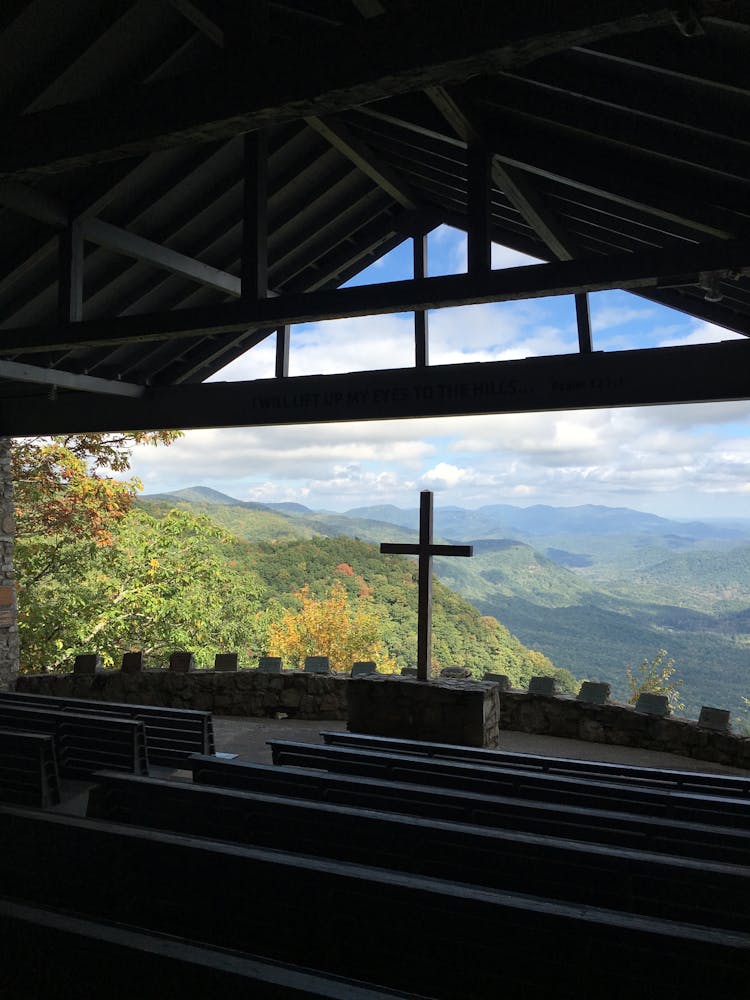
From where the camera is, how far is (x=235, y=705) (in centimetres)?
898

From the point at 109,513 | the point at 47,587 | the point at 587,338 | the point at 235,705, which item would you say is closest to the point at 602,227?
the point at 587,338

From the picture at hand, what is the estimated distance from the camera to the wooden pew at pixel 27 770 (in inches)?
177

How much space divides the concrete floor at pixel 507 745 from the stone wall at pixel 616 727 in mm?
95

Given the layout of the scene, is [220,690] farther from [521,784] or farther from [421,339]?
[521,784]

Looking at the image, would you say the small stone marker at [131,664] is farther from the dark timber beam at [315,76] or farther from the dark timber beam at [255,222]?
the dark timber beam at [315,76]

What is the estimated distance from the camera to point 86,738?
16.8ft

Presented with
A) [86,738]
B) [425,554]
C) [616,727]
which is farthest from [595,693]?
[86,738]

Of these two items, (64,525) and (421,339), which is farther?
(64,525)

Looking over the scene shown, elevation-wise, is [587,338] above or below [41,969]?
above

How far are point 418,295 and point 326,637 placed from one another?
2088 cm

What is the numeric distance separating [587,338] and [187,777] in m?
4.94

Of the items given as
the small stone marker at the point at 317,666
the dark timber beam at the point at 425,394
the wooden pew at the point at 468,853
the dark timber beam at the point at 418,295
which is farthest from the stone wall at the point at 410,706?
the wooden pew at the point at 468,853

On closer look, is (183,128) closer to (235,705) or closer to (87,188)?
(87,188)

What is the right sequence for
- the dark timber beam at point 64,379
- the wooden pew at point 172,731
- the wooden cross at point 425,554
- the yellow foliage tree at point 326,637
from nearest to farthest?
the wooden pew at point 172,731
the dark timber beam at point 64,379
the wooden cross at point 425,554
the yellow foliage tree at point 326,637
